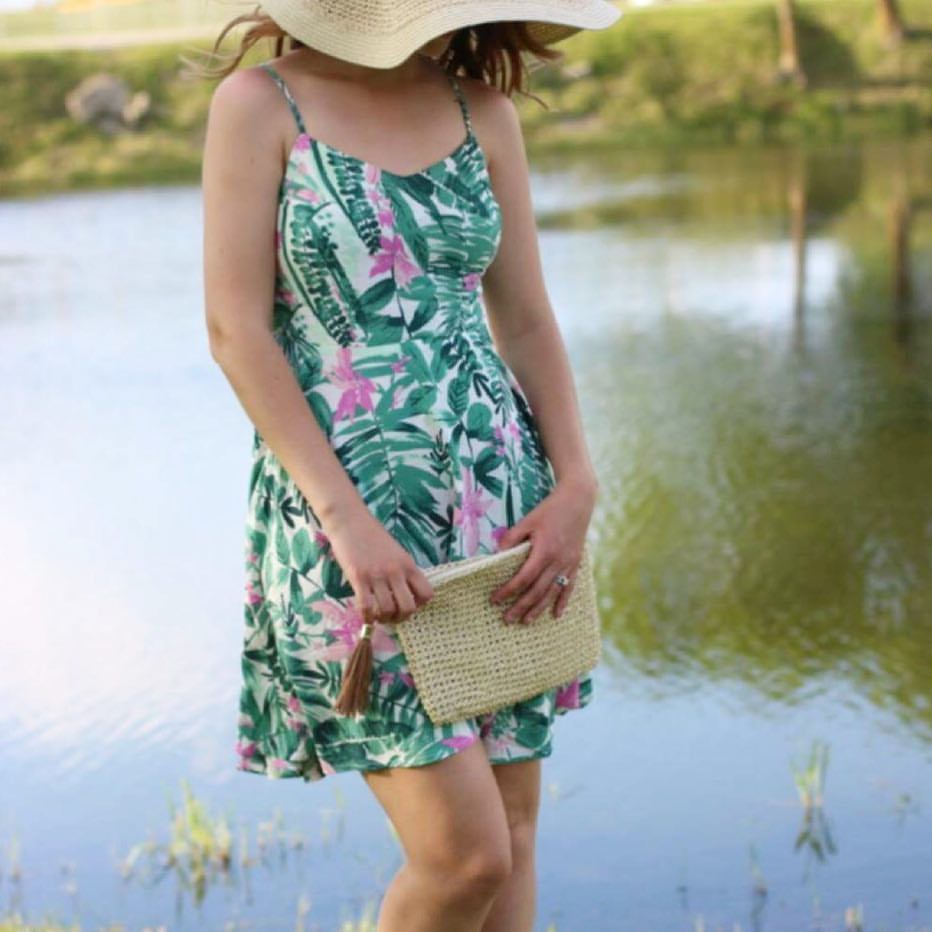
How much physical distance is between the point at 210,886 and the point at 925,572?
8.09ft

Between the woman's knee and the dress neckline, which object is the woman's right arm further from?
the woman's knee

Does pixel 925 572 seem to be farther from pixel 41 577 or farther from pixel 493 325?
pixel 493 325

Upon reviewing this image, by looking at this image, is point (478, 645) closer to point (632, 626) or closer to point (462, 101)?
point (462, 101)

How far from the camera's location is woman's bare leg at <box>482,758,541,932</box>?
2.45 metres

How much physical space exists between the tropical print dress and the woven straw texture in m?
0.03

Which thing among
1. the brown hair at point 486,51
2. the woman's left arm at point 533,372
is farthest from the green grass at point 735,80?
the woman's left arm at point 533,372

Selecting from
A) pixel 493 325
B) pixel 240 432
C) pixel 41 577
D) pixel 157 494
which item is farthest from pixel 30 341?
pixel 493 325

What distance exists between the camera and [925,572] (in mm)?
5297

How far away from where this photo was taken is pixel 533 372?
258 centimetres

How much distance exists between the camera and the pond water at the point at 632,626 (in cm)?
355

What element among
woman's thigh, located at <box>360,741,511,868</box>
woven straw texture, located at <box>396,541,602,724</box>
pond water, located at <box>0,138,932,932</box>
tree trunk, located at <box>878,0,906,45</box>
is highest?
woven straw texture, located at <box>396,541,602,724</box>

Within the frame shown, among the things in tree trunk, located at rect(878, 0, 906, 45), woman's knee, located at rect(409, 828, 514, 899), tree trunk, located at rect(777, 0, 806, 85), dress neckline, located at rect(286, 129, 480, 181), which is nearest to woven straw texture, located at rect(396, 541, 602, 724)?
woman's knee, located at rect(409, 828, 514, 899)

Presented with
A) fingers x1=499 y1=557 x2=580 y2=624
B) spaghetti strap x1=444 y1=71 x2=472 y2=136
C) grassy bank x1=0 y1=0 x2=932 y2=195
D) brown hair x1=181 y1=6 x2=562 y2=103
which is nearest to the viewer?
fingers x1=499 y1=557 x2=580 y2=624

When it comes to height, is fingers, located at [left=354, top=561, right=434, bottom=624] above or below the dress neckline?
below
